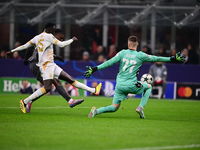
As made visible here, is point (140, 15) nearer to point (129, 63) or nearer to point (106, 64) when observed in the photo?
point (129, 63)

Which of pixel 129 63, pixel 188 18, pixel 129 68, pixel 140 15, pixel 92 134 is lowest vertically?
pixel 92 134

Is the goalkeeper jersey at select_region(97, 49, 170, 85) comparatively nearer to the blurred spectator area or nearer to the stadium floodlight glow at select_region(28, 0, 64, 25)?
the blurred spectator area

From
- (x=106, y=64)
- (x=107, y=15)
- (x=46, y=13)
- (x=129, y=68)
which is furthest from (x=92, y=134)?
(x=46, y=13)

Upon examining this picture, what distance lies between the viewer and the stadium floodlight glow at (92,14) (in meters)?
19.2

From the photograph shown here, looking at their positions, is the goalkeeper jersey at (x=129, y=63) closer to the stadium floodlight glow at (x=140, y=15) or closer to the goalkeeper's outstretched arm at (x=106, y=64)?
the goalkeeper's outstretched arm at (x=106, y=64)

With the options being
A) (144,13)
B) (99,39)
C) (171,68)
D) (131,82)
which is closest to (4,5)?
(99,39)

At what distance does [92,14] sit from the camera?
19281mm

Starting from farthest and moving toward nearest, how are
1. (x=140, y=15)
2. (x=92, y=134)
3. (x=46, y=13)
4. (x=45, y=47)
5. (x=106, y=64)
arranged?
1. (x=46, y=13)
2. (x=140, y=15)
3. (x=45, y=47)
4. (x=106, y=64)
5. (x=92, y=134)

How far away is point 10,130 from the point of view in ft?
20.4

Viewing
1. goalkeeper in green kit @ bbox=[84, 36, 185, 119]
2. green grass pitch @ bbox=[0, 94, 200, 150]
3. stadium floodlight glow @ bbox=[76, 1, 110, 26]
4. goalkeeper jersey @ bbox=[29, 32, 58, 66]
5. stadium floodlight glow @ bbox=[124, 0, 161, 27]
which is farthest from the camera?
stadium floodlight glow @ bbox=[76, 1, 110, 26]

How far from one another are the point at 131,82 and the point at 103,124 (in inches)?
50.7

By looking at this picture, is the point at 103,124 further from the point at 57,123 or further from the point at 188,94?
the point at 188,94

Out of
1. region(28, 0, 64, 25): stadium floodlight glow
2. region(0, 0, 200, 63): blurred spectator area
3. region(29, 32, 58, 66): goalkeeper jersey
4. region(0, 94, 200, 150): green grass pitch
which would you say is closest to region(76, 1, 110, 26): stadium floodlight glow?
region(0, 0, 200, 63): blurred spectator area

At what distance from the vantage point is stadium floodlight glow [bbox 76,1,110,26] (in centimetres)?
1923
